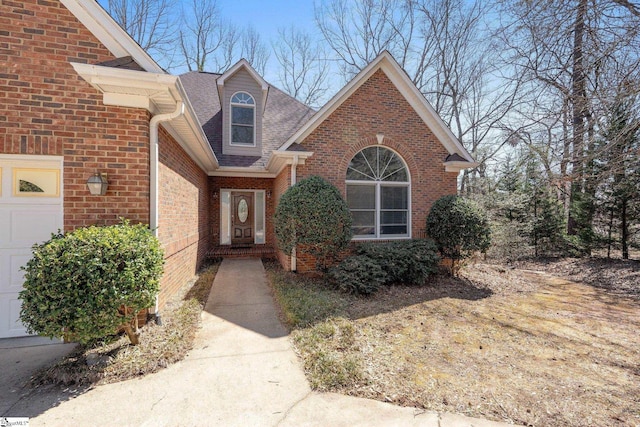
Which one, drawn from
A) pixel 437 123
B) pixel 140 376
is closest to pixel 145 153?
pixel 140 376

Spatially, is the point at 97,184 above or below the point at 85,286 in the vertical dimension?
above

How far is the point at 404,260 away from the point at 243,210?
6535 millimetres

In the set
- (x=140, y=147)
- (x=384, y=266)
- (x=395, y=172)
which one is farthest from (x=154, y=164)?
(x=395, y=172)

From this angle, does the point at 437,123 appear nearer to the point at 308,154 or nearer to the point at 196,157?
the point at 308,154

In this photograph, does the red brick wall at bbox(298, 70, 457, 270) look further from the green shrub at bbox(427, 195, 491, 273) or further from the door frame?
the door frame

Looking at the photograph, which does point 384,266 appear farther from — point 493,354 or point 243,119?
point 243,119

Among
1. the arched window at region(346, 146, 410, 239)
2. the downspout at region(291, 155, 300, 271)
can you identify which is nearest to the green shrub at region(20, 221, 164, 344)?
the downspout at region(291, 155, 300, 271)

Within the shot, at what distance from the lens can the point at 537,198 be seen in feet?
39.9

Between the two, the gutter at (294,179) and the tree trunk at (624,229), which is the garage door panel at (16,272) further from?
the tree trunk at (624,229)

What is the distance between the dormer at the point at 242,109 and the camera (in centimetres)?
1003

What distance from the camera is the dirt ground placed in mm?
2895

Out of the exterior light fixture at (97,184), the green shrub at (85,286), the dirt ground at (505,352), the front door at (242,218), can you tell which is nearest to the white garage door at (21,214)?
the exterior light fixture at (97,184)

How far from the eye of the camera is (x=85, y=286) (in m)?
3.07

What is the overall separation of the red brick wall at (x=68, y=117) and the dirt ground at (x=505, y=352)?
415 cm
